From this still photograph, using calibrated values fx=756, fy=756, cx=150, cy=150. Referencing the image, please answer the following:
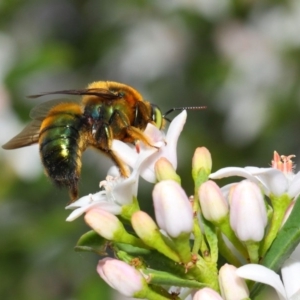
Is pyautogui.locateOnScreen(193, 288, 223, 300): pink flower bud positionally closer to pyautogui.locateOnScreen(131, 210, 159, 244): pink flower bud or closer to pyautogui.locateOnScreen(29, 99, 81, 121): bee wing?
pyautogui.locateOnScreen(131, 210, 159, 244): pink flower bud

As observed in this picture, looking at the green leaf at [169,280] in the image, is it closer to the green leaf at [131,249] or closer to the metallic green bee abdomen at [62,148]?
the green leaf at [131,249]

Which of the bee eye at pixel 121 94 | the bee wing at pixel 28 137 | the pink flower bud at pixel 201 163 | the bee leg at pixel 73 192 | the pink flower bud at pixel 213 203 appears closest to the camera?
the pink flower bud at pixel 213 203

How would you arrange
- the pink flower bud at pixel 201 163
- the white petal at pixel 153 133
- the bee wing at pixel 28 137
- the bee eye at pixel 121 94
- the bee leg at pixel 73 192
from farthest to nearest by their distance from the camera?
the bee wing at pixel 28 137 → the bee eye at pixel 121 94 → the bee leg at pixel 73 192 → the white petal at pixel 153 133 → the pink flower bud at pixel 201 163

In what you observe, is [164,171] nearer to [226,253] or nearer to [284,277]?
Answer: [226,253]

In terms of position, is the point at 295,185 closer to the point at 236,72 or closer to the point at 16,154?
the point at 16,154

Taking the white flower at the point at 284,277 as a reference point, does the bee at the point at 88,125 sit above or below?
above

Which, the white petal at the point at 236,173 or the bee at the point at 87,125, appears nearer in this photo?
the white petal at the point at 236,173

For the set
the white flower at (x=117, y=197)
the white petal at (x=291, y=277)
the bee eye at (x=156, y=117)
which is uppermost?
the bee eye at (x=156, y=117)

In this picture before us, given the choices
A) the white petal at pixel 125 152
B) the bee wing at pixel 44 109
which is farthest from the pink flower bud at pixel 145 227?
the bee wing at pixel 44 109

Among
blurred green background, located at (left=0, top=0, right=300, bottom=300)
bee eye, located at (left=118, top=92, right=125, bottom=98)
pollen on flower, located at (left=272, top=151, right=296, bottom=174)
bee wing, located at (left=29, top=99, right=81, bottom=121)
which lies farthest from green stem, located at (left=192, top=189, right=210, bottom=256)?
blurred green background, located at (left=0, top=0, right=300, bottom=300)
